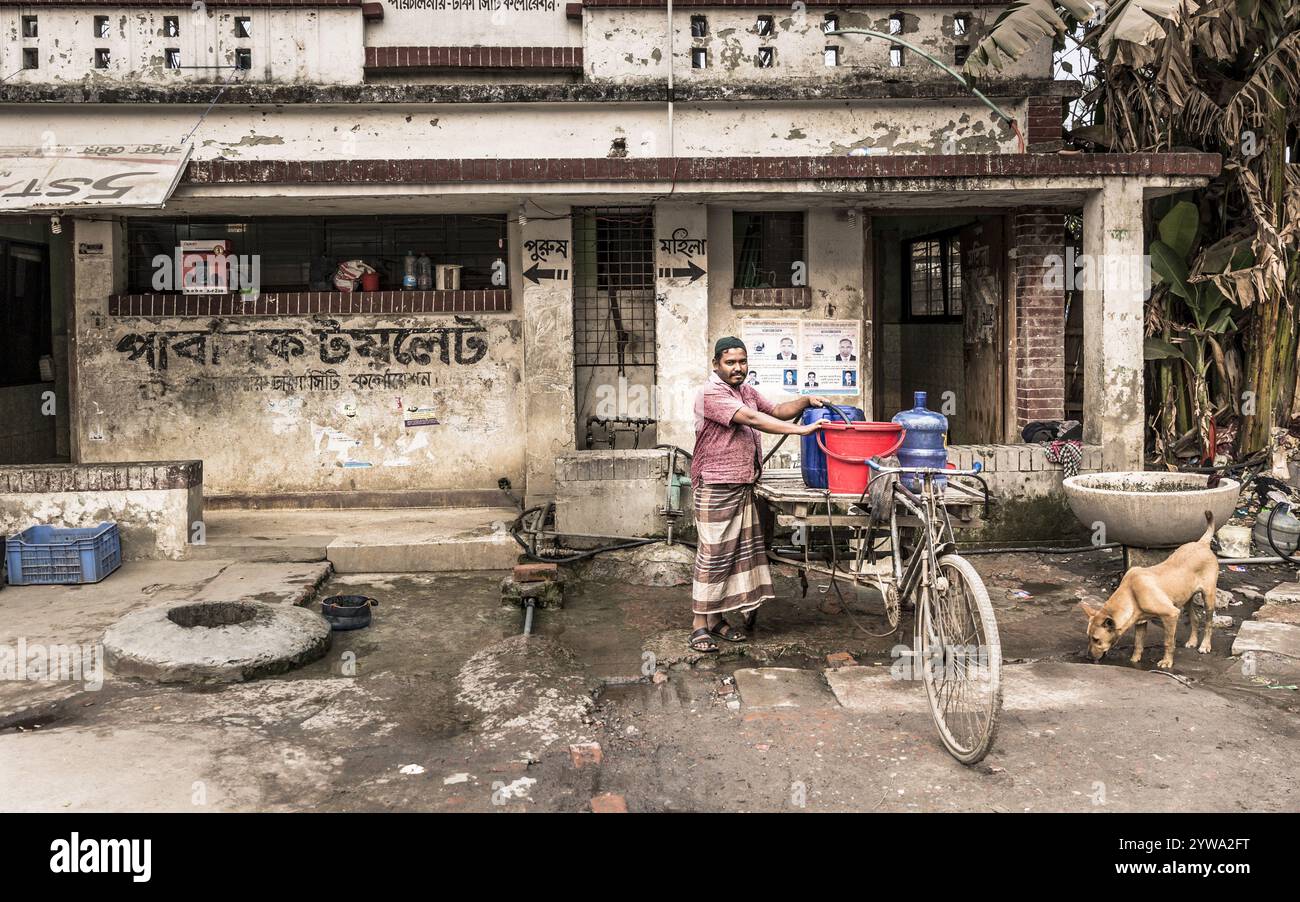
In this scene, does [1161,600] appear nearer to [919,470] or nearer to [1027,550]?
[919,470]

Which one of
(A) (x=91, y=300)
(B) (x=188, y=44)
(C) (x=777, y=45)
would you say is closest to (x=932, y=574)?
(C) (x=777, y=45)

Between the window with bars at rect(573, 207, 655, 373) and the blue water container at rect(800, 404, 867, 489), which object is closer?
the blue water container at rect(800, 404, 867, 489)

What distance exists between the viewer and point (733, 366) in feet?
22.4

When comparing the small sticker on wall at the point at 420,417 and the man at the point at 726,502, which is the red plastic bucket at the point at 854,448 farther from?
the small sticker on wall at the point at 420,417

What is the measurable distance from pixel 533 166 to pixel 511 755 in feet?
17.6

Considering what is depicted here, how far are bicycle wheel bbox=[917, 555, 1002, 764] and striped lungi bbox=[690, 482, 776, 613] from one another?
4.89 feet

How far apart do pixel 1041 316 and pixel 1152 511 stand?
11.7 ft

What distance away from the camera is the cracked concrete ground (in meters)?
4.81

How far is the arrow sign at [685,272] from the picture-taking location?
35.0 feet

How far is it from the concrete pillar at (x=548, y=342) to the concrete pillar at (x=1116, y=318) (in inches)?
182

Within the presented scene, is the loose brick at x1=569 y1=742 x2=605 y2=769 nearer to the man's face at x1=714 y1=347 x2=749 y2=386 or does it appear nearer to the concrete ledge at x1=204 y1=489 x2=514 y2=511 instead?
the man's face at x1=714 y1=347 x2=749 y2=386

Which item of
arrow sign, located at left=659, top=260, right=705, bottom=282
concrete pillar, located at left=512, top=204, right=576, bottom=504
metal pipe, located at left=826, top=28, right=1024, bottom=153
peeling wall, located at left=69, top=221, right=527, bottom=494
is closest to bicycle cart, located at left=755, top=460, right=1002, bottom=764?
concrete pillar, located at left=512, top=204, right=576, bottom=504

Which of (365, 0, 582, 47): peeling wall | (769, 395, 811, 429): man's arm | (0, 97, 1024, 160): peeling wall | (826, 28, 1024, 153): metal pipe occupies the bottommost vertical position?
(769, 395, 811, 429): man's arm

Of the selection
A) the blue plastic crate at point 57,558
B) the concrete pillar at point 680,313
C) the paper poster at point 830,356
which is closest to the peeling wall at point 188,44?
the concrete pillar at point 680,313
